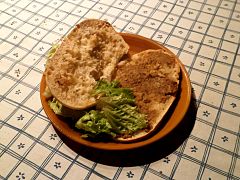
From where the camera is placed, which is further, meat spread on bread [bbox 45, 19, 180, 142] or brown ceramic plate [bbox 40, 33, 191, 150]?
meat spread on bread [bbox 45, 19, 180, 142]

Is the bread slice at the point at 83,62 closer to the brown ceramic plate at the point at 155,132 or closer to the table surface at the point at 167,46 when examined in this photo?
the brown ceramic plate at the point at 155,132

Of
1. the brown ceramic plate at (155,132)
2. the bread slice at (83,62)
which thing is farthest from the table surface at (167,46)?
the bread slice at (83,62)

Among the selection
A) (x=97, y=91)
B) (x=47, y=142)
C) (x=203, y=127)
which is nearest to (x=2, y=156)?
(x=47, y=142)

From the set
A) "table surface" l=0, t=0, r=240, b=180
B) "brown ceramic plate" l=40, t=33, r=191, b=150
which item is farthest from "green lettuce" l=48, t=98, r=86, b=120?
"table surface" l=0, t=0, r=240, b=180

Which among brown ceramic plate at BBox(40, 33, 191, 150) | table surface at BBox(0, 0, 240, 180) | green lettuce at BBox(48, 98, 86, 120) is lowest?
table surface at BBox(0, 0, 240, 180)

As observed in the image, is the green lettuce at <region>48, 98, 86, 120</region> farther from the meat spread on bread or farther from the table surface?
the table surface

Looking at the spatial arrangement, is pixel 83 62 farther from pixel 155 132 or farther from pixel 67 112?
pixel 155 132
